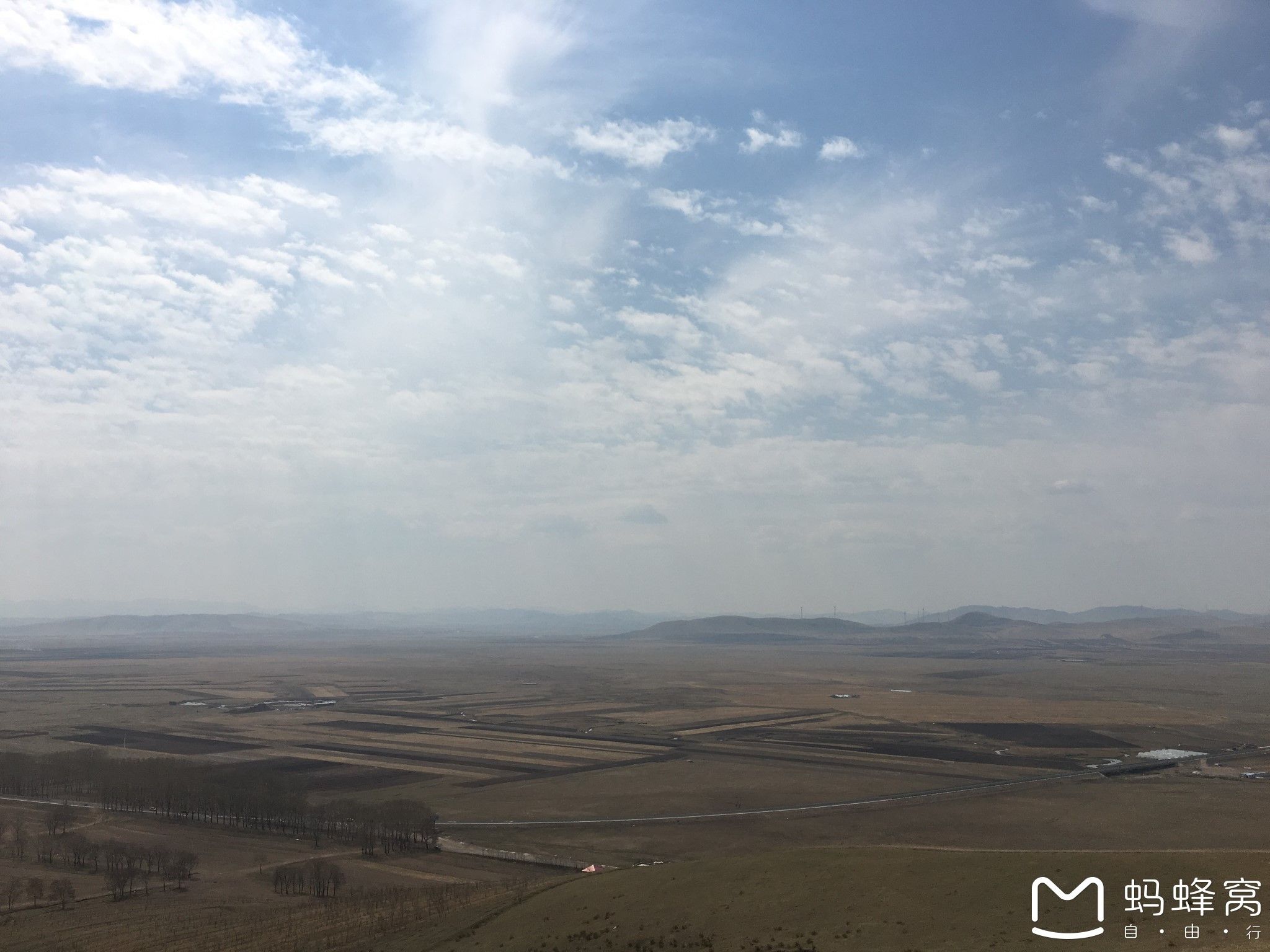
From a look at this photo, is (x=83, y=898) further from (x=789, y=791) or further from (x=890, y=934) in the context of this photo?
(x=789, y=791)

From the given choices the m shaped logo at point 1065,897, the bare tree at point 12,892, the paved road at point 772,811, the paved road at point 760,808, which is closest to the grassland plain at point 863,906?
the m shaped logo at point 1065,897

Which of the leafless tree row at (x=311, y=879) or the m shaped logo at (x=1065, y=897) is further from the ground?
the m shaped logo at (x=1065, y=897)

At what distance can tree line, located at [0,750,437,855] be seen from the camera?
3241 inches

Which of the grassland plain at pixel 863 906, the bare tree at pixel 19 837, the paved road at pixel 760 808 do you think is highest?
the grassland plain at pixel 863 906

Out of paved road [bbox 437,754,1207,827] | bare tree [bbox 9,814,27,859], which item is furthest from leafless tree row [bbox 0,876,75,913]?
paved road [bbox 437,754,1207,827]

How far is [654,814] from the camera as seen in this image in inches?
3595

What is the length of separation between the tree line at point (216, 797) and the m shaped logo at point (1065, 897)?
173 feet

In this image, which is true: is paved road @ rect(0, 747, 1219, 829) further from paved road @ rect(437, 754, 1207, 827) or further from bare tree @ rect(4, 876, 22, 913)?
bare tree @ rect(4, 876, 22, 913)

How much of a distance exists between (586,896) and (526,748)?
82.5 meters

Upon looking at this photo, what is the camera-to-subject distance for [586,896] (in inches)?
2169

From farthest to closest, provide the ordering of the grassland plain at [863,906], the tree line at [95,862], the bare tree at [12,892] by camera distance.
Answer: the tree line at [95,862], the bare tree at [12,892], the grassland plain at [863,906]

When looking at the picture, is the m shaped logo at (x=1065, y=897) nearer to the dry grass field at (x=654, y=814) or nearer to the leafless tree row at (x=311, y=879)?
the dry grass field at (x=654, y=814)

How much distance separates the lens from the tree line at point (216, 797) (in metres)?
82.3

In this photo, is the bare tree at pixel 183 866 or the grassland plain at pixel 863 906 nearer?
the grassland plain at pixel 863 906
